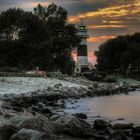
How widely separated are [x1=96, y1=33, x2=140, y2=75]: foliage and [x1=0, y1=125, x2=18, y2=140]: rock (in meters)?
89.2

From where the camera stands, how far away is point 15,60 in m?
77.0

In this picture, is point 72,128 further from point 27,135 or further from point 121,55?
point 121,55

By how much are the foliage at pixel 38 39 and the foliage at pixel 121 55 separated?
65.4ft

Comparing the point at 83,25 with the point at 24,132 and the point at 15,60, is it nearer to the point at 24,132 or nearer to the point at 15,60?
the point at 15,60

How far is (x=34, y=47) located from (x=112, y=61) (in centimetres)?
4012

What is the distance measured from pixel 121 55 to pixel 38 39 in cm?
3134

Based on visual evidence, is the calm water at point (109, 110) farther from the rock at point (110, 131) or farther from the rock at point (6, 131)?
the rock at point (6, 131)

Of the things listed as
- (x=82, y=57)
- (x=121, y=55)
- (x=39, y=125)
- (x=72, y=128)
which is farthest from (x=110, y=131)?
(x=82, y=57)

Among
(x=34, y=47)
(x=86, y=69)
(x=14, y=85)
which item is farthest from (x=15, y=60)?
(x=86, y=69)

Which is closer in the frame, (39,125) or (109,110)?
(39,125)

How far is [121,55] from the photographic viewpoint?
349 ft

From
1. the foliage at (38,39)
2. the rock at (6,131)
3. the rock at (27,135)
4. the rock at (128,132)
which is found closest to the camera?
the rock at (27,135)

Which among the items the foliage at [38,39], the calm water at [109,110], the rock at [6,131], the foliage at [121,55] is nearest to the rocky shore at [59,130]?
the rock at [6,131]

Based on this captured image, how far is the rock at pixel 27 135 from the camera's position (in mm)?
14227
